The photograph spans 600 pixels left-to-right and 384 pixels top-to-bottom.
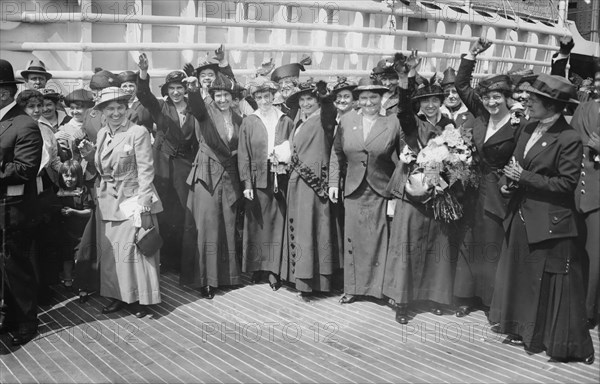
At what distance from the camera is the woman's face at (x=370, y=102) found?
5.79 m

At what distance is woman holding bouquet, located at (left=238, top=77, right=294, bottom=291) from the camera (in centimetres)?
621

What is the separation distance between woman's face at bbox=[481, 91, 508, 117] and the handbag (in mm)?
3157

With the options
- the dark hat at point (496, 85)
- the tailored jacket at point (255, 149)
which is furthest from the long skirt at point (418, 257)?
the tailored jacket at point (255, 149)

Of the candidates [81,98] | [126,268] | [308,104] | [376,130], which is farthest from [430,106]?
[81,98]

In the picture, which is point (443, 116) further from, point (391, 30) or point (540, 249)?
point (391, 30)

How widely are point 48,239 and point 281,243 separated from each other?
7.55ft

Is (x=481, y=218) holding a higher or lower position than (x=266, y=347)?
higher

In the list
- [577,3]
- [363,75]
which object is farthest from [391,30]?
[577,3]

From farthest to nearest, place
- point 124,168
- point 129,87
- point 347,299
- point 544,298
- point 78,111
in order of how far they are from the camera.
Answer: point 78,111 < point 129,87 < point 347,299 < point 124,168 < point 544,298

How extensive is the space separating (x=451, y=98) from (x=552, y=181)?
301 centimetres

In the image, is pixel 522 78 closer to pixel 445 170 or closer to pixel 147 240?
pixel 445 170

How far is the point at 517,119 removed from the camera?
5262mm

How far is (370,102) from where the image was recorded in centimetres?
579

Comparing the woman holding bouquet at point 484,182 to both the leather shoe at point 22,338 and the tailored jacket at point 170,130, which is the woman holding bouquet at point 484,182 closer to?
the tailored jacket at point 170,130
